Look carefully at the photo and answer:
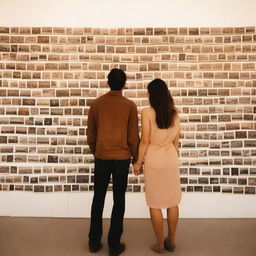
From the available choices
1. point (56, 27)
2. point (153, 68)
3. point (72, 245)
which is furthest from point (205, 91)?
point (72, 245)

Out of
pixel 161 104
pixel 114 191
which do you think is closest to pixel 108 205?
pixel 114 191

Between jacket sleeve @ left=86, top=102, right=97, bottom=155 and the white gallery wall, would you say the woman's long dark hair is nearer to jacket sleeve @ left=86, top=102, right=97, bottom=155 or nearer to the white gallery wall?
jacket sleeve @ left=86, top=102, right=97, bottom=155

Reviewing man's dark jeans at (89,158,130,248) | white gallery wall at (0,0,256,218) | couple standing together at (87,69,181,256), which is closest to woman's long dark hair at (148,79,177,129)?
couple standing together at (87,69,181,256)

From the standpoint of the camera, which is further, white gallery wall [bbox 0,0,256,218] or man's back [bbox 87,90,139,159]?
white gallery wall [bbox 0,0,256,218]

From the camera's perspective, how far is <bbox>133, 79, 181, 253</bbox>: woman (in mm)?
2514

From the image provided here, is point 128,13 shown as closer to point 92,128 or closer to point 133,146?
point 92,128

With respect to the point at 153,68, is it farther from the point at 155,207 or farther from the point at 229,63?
the point at 155,207

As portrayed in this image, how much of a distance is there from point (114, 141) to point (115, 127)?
0.11m

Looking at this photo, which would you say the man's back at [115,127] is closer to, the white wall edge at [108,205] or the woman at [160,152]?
the woman at [160,152]

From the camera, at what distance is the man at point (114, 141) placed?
8.34ft

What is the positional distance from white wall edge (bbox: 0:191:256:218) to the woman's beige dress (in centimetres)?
89

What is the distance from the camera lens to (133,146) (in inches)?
102

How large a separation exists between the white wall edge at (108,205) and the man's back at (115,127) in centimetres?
104

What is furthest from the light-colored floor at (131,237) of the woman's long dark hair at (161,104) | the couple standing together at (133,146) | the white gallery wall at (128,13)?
the white gallery wall at (128,13)
